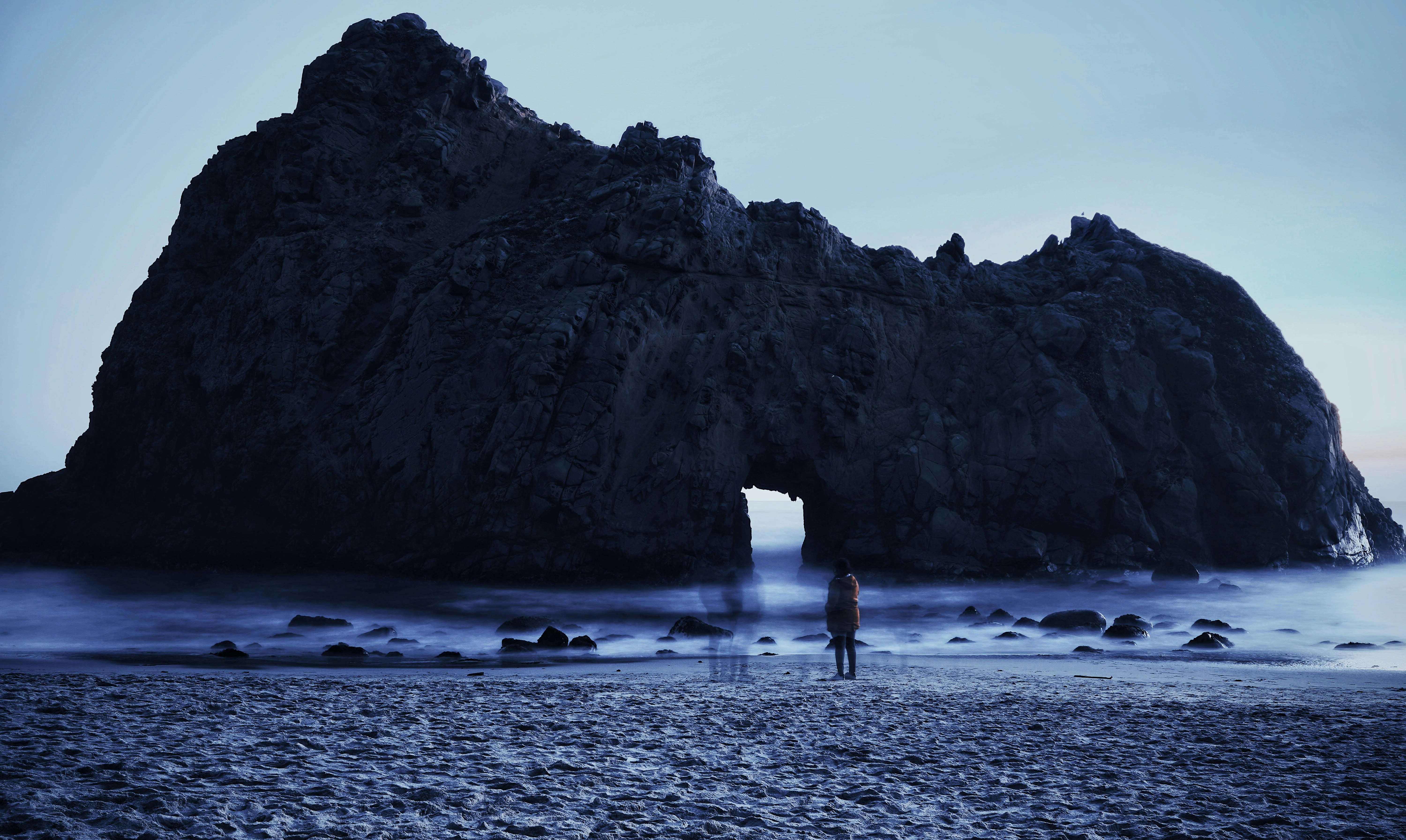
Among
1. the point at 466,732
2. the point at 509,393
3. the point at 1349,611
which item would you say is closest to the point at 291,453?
the point at 509,393

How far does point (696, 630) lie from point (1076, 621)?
872 centimetres

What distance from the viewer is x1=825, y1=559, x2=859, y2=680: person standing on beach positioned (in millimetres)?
11188

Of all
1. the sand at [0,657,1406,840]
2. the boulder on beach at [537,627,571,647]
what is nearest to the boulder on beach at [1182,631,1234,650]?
the sand at [0,657,1406,840]

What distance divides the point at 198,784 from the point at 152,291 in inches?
1405

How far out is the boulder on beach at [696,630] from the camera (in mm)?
17250

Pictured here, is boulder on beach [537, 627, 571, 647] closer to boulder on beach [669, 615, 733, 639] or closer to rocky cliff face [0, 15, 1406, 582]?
boulder on beach [669, 615, 733, 639]

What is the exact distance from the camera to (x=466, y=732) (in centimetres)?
654

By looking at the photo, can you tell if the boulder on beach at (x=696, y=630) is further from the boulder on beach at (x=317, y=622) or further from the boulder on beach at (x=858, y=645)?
the boulder on beach at (x=317, y=622)

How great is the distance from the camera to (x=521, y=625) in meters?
18.4

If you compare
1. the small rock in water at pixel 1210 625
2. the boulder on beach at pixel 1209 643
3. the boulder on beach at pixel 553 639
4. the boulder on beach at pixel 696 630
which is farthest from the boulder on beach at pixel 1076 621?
the boulder on beach at pixel 553 639

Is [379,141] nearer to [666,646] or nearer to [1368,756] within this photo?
[666,646]

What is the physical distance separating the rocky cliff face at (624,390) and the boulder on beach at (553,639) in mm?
9304

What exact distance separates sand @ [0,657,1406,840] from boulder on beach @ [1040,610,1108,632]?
924 cm

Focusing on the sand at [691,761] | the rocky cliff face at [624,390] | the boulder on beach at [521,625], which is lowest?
the boulder on beach at [521,625]
